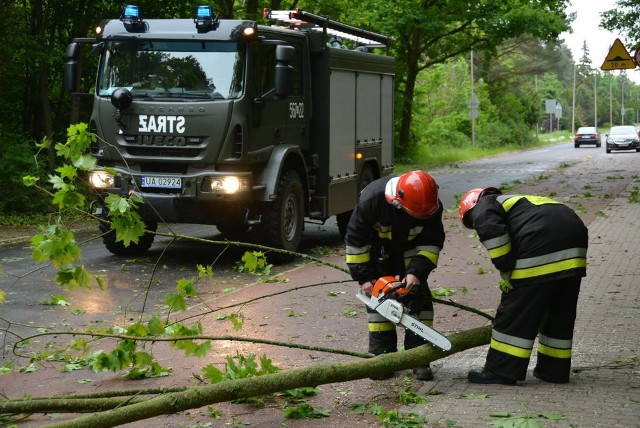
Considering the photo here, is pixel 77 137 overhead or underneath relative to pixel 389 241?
overhead

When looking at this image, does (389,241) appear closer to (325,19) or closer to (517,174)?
(325,19)

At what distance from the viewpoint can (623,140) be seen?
175ft

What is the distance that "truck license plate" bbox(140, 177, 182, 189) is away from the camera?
11977mm

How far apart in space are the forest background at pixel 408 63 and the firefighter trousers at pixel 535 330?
336 cm

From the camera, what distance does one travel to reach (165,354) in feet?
25.3

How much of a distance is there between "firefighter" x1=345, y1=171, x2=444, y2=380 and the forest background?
7.50ft

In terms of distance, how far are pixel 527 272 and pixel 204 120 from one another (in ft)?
21.0

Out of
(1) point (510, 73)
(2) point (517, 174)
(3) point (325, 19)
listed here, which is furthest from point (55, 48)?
(1) point (510, 73)

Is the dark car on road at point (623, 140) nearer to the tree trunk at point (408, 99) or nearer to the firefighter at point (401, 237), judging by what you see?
the tree trunk at point (408, 99)

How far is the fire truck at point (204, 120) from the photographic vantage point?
1201 centimetres

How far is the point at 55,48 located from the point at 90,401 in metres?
15.1

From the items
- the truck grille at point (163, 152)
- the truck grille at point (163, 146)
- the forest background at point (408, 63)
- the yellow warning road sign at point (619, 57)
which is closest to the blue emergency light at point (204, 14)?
the truck grille at point (163, 146)

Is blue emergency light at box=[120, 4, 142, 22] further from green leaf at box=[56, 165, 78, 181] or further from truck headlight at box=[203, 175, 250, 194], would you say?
green leaf at box=[56, 165, 78, 181]

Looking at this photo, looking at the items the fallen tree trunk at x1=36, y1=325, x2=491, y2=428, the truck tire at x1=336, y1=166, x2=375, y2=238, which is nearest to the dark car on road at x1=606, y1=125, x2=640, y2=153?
the truck tire at x1=336, y1=166, x2=375, y2=238
